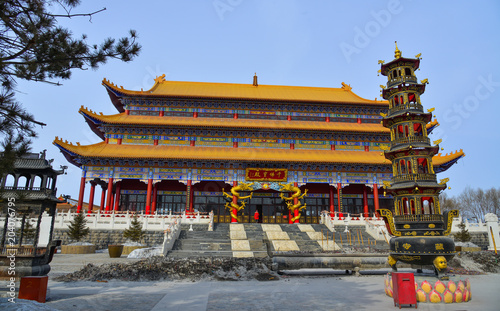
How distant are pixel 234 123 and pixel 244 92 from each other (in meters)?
5.63

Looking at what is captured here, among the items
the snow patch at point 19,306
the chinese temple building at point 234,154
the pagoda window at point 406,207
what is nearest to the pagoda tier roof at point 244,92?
the chinese temple building at point 234,154

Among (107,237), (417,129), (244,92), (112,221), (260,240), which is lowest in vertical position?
(107,237)

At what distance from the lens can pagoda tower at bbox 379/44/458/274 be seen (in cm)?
773

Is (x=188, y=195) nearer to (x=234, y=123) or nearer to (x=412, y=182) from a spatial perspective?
(x=234, y=123)

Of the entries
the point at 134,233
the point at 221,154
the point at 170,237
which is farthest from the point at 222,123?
the point at 170,237

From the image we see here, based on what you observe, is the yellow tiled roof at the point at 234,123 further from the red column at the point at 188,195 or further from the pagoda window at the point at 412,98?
the pagoda window at the point at 412,98

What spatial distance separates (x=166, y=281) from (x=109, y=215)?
12437 mm

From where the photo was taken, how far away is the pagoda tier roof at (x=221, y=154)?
76.2 ft

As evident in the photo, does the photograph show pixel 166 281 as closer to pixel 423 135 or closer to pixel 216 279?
pixel 216 279

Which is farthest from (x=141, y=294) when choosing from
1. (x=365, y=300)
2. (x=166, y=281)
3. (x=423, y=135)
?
(x=423, y=135)

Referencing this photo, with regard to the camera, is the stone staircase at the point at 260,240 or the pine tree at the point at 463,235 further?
the pine tree at the point at 463,235

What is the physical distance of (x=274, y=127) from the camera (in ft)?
85.9

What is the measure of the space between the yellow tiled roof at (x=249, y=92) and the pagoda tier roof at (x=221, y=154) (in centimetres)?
496

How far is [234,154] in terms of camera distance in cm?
2517
